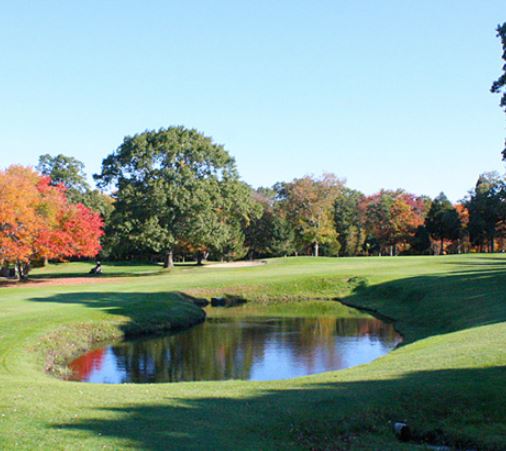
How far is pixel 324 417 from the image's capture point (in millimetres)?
12094

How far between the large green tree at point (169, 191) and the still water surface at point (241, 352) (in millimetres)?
25391

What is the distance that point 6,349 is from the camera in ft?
78.3

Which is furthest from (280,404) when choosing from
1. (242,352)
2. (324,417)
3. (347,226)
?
(347,226)

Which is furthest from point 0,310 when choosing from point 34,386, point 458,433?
point 458,433

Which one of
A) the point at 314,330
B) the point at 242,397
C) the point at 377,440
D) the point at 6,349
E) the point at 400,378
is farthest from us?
the point at 314,330

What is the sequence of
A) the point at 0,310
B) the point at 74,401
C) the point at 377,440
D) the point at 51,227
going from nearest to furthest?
the point at 377,440 → the point at 74,401 → the point at 0,310 → the point at 51,227

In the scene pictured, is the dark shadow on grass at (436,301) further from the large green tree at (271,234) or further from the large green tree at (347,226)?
the large green tree at (347,226)

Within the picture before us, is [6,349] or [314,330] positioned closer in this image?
[6,349]

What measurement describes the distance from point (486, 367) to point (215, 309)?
3055 centimetres

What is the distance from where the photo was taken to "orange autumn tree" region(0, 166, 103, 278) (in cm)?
4678

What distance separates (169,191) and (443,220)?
54739mm

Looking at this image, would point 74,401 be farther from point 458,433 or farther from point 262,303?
point 262,303

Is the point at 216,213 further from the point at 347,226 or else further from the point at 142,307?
the point at 347,226

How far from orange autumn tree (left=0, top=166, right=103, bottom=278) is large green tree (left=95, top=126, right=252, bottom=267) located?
4941mm
